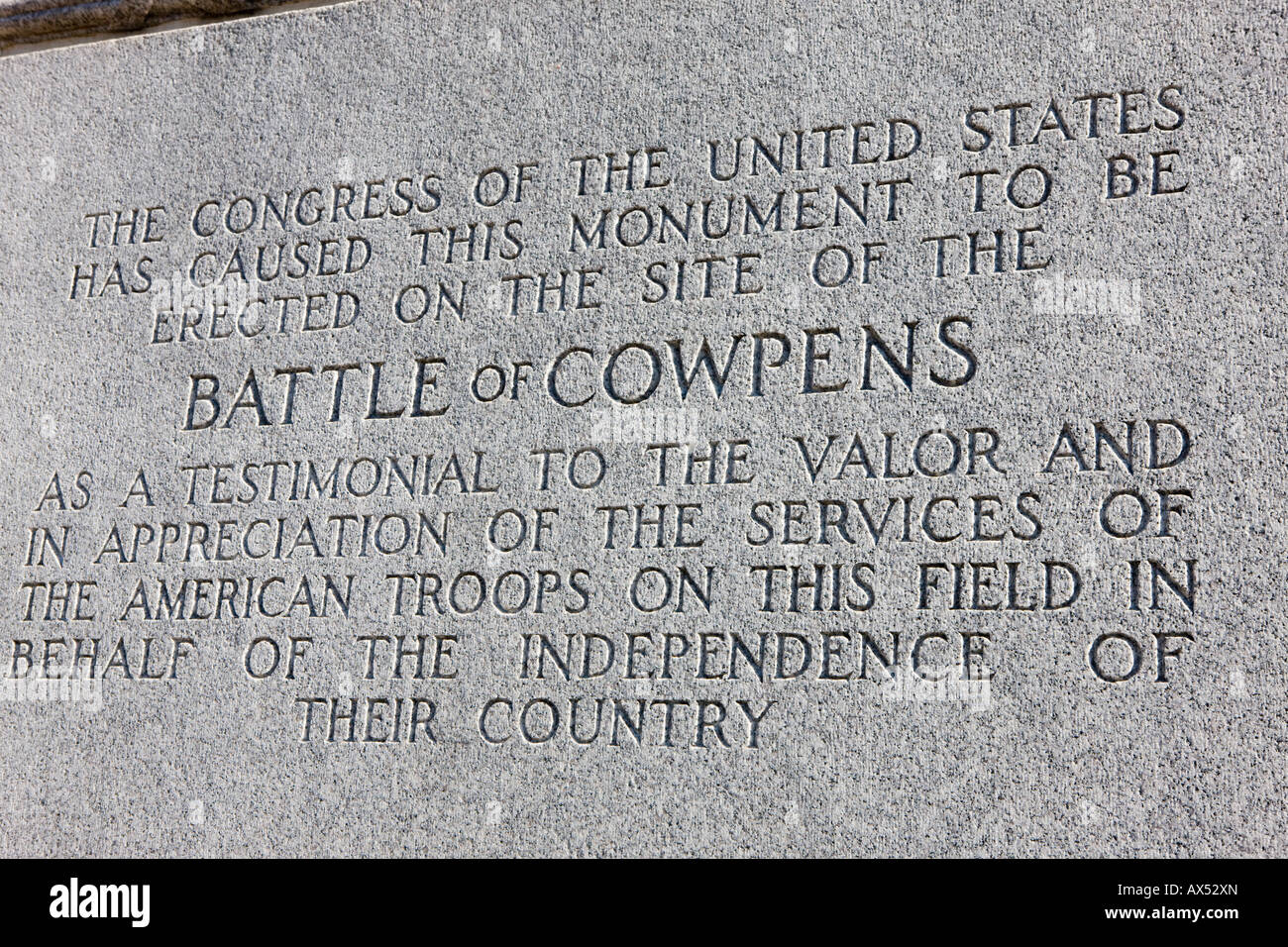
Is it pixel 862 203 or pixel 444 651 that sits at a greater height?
pixel 862 203

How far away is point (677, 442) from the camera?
4156 mm

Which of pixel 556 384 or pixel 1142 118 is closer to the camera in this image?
pixel 1142 118

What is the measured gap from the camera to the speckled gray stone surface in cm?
366

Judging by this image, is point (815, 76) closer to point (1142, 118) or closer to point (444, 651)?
point (1142, 118)

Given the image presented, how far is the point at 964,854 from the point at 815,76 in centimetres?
216

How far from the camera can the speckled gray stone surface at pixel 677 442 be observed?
3664 millimetres

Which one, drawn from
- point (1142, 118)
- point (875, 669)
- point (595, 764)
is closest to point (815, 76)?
point (1142, 118)

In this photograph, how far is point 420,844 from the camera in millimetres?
4023
